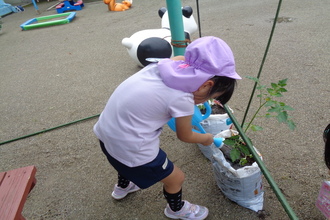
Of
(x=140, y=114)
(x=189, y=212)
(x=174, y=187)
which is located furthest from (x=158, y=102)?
(x=189, y=212)

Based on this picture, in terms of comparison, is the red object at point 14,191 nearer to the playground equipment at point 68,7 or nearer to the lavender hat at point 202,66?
the lavender hat at point 202,66

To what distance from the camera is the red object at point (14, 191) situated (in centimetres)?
113

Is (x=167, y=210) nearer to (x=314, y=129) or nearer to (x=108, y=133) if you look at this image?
(x=108, y=133)

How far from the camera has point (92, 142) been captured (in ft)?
7.51

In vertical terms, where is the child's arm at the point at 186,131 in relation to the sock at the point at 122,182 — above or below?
above

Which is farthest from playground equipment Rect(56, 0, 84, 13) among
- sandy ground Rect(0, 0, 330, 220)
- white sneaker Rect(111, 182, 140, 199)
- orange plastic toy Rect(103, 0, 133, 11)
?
white sneaker Rect(111, 182, 140, 199)

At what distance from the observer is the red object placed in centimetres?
113

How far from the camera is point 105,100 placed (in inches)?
116

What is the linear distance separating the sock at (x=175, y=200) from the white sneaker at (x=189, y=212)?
31 mm

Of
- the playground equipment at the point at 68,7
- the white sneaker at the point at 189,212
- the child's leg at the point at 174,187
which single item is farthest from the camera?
the playground equipment at the point at 68,7

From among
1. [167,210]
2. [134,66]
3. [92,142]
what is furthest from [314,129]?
[134,66]

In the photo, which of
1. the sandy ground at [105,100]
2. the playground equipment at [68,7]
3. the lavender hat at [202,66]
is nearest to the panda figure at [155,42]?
the sandy ground at [105,100]

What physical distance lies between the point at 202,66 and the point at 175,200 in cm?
86

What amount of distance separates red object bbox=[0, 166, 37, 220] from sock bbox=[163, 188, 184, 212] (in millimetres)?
748
